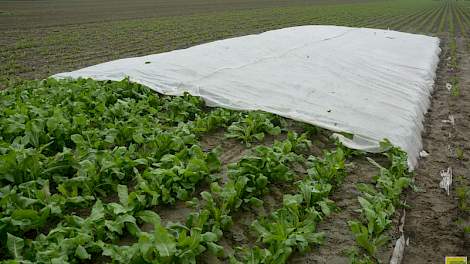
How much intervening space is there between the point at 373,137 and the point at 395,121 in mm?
675

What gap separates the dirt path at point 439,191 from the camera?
133 inches

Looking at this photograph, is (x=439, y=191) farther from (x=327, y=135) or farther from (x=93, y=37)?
(x=93, y=37)

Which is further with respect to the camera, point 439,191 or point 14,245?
point 439,191

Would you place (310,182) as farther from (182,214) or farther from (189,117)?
(189,117)

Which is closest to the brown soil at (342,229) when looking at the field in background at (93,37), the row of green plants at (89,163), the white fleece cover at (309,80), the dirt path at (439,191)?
the dirt path at (439,191)

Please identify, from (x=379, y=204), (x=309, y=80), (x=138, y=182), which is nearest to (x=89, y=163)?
(x=138, y=182)

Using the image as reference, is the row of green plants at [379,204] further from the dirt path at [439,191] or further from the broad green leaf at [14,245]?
the broad green leaf at [14,245]

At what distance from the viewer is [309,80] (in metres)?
6.68

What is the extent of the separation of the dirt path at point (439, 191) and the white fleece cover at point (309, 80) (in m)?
0.23

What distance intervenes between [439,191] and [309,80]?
2.94 metres

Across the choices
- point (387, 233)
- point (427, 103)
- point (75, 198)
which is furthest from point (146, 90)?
point (427, 103)

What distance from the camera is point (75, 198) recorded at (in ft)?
10.5

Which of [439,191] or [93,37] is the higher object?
[93,37]

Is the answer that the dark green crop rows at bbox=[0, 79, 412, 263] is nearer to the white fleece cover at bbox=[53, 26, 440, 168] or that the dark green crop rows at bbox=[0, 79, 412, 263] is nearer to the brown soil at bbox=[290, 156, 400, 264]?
the brown soil at bbox=[290, 156, 400, 264]
